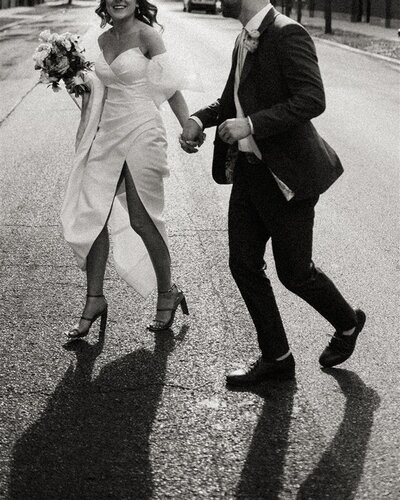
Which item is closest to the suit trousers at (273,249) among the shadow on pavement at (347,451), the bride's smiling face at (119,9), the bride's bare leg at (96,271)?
the shadow on pavement at (347,451)

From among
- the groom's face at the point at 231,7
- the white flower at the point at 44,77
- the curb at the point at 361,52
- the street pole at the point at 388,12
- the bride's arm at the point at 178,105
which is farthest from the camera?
the street pole at the point at 388,12

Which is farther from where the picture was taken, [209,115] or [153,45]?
[153,45]

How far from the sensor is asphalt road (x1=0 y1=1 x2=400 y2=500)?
3.78 meters

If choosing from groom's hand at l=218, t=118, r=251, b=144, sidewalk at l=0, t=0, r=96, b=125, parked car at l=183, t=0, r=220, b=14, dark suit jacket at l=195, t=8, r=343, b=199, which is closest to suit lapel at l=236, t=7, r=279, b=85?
dark suit jacket at l=195, t=8, r=343, b=199

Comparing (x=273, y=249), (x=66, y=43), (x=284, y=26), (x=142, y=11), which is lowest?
(x=273, y=249)

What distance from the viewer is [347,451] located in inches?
157

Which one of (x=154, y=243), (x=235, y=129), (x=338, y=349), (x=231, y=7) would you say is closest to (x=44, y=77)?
(x=154, y=243)

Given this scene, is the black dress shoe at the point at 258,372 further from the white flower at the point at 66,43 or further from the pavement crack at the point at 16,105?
the pavement crack at the point at 16,105

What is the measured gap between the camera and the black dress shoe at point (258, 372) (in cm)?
469

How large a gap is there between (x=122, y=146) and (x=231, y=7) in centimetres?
123

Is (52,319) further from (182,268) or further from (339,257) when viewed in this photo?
(339,257)

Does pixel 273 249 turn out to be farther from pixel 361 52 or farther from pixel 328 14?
pixel 328 14

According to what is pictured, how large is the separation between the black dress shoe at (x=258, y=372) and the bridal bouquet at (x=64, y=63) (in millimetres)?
1739

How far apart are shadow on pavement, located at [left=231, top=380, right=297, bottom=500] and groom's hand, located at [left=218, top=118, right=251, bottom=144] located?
1.14 m
